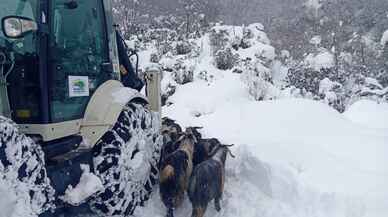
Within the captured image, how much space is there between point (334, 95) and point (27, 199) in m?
8.48

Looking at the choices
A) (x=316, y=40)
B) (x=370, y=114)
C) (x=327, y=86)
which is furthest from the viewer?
(x=316, y=40)

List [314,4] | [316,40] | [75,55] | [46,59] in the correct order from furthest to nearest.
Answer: [314,4], [316,40], [75,55], [46,59]

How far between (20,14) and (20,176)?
1311 millimetres

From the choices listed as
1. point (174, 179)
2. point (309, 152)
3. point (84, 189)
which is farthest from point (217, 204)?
point (84, 189)

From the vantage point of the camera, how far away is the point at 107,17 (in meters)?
4.66

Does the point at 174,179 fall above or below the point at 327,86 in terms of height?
below

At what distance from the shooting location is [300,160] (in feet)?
18.0

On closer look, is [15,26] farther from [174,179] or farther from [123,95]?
[174,179]

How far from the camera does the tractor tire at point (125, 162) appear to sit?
13.2ft

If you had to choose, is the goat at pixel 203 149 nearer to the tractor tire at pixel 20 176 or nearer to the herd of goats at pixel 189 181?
the herd of goats at pixel 189 181

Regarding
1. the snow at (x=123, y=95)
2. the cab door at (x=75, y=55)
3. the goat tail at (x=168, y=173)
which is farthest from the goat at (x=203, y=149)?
the cab door at (x=75, y=55)

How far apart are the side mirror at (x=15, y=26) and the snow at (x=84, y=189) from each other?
1363mm

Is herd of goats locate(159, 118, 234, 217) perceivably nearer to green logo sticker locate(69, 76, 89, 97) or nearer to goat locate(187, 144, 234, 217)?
goat locate(187, 144, 234, 217)

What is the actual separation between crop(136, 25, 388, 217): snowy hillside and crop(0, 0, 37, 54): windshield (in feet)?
7.34
